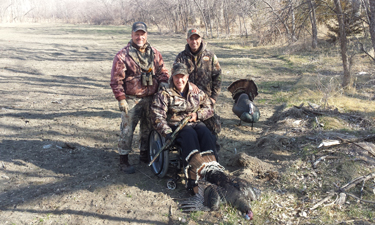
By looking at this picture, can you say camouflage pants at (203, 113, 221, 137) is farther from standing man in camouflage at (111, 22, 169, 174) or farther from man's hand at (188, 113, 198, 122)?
standing man in camouflage at (111, 22, 169, 174)

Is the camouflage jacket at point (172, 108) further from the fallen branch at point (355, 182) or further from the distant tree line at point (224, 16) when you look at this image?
the distant tree line at point (224, 16)

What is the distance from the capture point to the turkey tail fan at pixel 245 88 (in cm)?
714

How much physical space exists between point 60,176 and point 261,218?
122 inches

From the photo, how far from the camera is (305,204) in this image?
3600 mm

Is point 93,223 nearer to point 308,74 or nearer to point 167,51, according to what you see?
point 308,74

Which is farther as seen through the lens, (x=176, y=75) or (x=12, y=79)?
(x=12, y=79)

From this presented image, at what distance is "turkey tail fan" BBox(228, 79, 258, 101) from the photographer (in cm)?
714

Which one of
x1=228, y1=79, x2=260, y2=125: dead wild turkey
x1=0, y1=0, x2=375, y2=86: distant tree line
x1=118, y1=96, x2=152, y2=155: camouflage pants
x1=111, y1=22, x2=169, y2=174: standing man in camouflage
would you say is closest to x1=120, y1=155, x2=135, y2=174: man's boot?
x1=111, y1=22, x2=169, y2=174: standing man in camouflage

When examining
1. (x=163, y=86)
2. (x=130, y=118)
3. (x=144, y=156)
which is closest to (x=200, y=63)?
(x=163, y=86)

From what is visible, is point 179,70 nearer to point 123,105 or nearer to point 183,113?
point 183,113

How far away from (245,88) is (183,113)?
331 cm

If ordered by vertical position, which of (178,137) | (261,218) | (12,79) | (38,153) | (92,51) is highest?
(92,51)

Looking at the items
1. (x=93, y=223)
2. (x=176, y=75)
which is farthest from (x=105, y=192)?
(x=176, y=75)

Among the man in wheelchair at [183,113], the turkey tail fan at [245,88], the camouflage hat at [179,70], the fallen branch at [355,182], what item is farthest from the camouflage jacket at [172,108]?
the turkey tail fan at [245,88]
